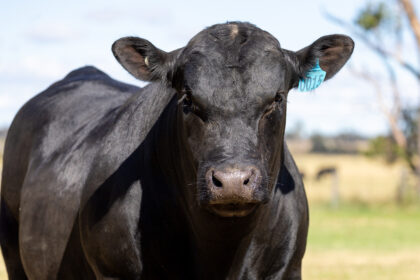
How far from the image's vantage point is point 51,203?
6023mm

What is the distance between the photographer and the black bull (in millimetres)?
4254

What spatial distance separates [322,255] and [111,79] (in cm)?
770

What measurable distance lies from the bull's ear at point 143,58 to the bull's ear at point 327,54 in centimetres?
74

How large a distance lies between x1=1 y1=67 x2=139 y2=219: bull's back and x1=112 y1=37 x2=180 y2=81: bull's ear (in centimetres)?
126

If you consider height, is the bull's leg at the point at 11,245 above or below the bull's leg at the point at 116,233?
below

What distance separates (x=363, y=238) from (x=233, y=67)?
13.8 metres

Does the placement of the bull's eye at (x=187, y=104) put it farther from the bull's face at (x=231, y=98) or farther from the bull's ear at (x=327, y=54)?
the bull's ear at (x=327, y=54)

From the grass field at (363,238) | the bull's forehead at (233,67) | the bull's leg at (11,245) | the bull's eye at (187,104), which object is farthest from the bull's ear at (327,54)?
the grass field at (363,238)

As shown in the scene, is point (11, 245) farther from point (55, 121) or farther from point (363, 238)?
point (363, 238)

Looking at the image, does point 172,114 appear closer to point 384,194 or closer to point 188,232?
point 188,232

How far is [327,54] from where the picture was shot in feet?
16.7

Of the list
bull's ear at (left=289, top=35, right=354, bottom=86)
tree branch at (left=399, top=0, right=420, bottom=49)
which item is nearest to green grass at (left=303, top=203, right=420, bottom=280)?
tree branch at (left=399, top=0, right=420, bottom=49)

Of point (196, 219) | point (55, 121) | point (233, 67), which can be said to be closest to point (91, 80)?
point (55, 121)

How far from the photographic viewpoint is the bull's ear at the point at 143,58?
4.82 meters
